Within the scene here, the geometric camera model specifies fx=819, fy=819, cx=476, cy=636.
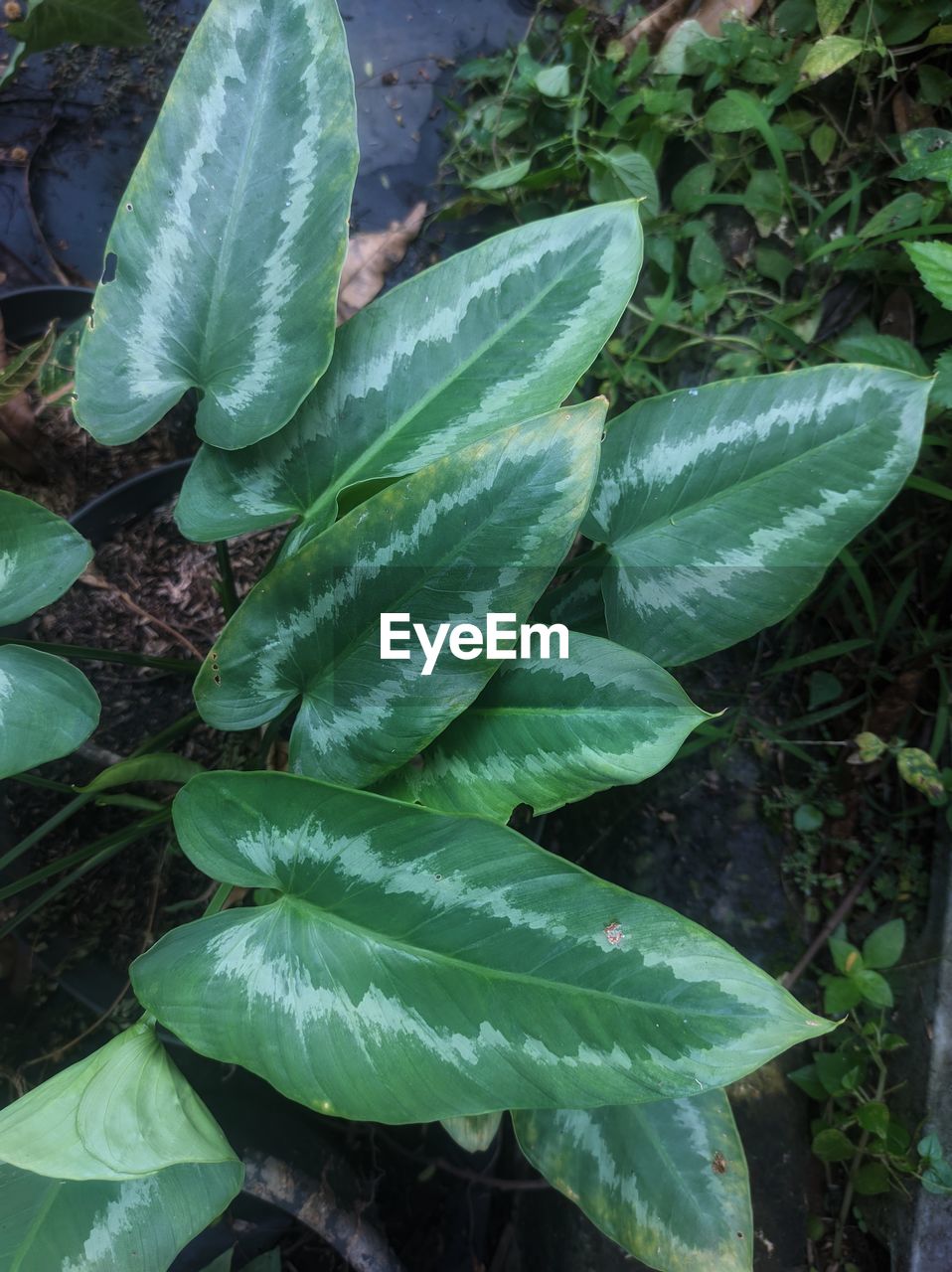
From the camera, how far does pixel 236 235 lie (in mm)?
681

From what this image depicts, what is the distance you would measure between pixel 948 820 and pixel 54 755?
92 centimetres

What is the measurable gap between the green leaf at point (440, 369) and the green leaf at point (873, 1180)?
0.90m

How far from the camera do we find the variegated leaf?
21.8 inches

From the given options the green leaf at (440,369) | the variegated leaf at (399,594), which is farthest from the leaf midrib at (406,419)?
the variegated leaf at (399,594)

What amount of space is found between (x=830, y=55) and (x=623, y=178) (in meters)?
0.28

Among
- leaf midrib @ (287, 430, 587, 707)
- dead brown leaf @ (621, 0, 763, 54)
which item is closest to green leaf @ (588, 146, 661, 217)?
dead brown leaf @ (621, 0, 763, 54)

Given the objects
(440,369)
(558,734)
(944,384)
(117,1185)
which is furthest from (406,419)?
(117,1185)

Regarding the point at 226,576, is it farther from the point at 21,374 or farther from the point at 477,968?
the point at 477,968

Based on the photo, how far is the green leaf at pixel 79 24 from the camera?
0.91 metres

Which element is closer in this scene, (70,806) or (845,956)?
(70,806)

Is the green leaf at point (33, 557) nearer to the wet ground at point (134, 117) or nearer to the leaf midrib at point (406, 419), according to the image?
the leaf midrib at point (406, 419)

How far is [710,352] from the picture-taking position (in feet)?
3.65

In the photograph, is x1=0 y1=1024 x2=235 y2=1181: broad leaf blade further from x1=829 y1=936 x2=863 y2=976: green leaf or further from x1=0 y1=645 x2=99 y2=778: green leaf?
x1=829 y1=936 x2=863 y2=976: green leaf

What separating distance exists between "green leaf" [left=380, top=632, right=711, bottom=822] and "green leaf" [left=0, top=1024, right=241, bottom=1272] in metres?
0.27
